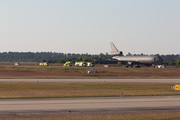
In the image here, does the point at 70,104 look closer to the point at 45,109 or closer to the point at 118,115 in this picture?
the point at 45,109

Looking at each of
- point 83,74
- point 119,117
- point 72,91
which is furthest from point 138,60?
point 119,117

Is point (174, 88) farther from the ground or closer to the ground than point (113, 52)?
closer to the ground

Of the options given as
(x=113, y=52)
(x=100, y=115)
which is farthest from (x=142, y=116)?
(x=113, y=52)

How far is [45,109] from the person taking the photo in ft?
76.3

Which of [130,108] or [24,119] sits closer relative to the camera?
[24,119]

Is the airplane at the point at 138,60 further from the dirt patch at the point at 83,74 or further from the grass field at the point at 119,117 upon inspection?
the grass field at the point at 119,117

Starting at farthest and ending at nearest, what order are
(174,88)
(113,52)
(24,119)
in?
(113,52), (174,88), (24,119)

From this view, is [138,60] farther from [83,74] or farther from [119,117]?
[119,117]

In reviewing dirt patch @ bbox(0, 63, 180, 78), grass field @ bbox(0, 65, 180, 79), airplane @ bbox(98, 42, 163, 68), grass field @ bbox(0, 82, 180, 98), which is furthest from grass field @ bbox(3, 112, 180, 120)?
airplane @ bbox(98, 42, 163, 68)

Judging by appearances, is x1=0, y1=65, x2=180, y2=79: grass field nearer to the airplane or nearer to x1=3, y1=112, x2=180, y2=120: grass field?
the airplane

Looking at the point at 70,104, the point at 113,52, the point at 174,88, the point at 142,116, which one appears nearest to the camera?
the point at 142,116

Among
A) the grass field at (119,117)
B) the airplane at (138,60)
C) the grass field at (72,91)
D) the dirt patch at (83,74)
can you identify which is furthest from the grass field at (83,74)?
the grass field at (119,117)

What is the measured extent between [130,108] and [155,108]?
242 centimetres

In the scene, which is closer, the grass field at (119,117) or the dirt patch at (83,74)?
the grass field at (119,117)
